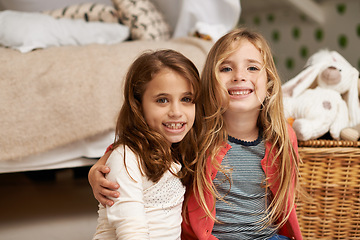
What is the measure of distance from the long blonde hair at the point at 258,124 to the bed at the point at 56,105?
506 mm

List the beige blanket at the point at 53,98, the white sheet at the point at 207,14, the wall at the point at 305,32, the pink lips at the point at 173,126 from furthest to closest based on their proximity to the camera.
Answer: the wall at the point at 305,32
the white sheet at the point at 207,14
the beige blanket at the point at 53,98
the pink lips at the point at 173,126

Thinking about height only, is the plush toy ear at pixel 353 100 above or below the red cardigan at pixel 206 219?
above

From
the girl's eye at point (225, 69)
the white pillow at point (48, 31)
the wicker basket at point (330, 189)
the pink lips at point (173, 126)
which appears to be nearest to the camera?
the pink lips at point (173, 126)

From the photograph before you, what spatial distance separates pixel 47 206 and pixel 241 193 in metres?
1.00

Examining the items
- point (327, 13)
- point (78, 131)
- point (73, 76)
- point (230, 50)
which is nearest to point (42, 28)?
point (73, 76)

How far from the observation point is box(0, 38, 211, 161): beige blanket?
4.60ft

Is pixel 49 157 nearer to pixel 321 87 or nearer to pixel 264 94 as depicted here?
pixel 264 94

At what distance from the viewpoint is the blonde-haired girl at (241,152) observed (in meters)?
1.06

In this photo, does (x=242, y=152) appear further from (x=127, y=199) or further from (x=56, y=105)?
(x=56, y=105)

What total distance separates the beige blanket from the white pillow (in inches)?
6.0

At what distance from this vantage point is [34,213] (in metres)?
1.68

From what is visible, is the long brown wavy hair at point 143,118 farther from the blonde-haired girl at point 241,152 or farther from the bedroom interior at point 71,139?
the bedroom interior at point 71,139

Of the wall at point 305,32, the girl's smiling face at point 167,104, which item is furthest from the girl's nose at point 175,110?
the wall at point 305,32

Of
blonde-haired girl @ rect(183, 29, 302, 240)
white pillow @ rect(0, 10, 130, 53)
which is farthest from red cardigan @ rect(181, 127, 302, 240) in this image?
white pillow @ rect(0, 10, 130, 53)
